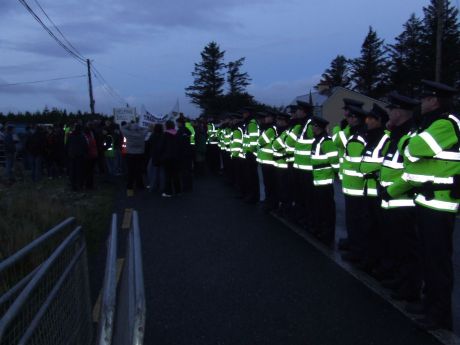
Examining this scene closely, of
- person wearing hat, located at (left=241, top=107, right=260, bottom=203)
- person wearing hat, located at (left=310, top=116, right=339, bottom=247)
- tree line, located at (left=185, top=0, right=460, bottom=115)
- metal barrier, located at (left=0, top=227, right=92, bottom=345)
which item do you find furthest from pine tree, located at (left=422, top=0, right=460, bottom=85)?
metal barrier, located at (left=0, top=227, right=92, bottom=345)

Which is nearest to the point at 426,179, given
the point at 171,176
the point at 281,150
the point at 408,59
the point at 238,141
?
the point at 281,150

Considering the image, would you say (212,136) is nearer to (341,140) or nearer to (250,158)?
(250,158)

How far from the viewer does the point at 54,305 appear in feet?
10.7

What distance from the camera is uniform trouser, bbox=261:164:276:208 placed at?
11.3m

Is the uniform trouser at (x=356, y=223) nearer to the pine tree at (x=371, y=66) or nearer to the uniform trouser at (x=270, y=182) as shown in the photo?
the uniform trouser at (x=270, y=182)

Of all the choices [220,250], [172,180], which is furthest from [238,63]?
[220,250]

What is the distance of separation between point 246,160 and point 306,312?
7848 millimetres

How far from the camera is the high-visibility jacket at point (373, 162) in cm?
660

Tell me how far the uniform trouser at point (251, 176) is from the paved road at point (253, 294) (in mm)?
2979

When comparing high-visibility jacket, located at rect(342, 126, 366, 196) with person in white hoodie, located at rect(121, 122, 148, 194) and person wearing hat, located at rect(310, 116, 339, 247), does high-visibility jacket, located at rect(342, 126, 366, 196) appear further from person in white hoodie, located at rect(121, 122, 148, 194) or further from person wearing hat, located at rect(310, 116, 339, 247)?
person in white hoodie, located at rect(121, 122, 148, 194)

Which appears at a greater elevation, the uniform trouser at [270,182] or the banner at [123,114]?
the banner at [123,114]

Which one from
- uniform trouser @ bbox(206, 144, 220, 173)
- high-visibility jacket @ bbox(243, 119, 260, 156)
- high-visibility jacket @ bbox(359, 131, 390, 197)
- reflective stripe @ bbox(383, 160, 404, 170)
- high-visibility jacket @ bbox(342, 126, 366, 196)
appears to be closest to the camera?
reflective stripe @ bbox(383, 160, 404, 170)

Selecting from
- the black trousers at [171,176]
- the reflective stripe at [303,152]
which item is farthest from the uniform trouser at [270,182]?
the black trousers at [171,176]

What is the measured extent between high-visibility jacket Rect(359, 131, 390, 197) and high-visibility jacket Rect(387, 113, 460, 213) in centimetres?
153
